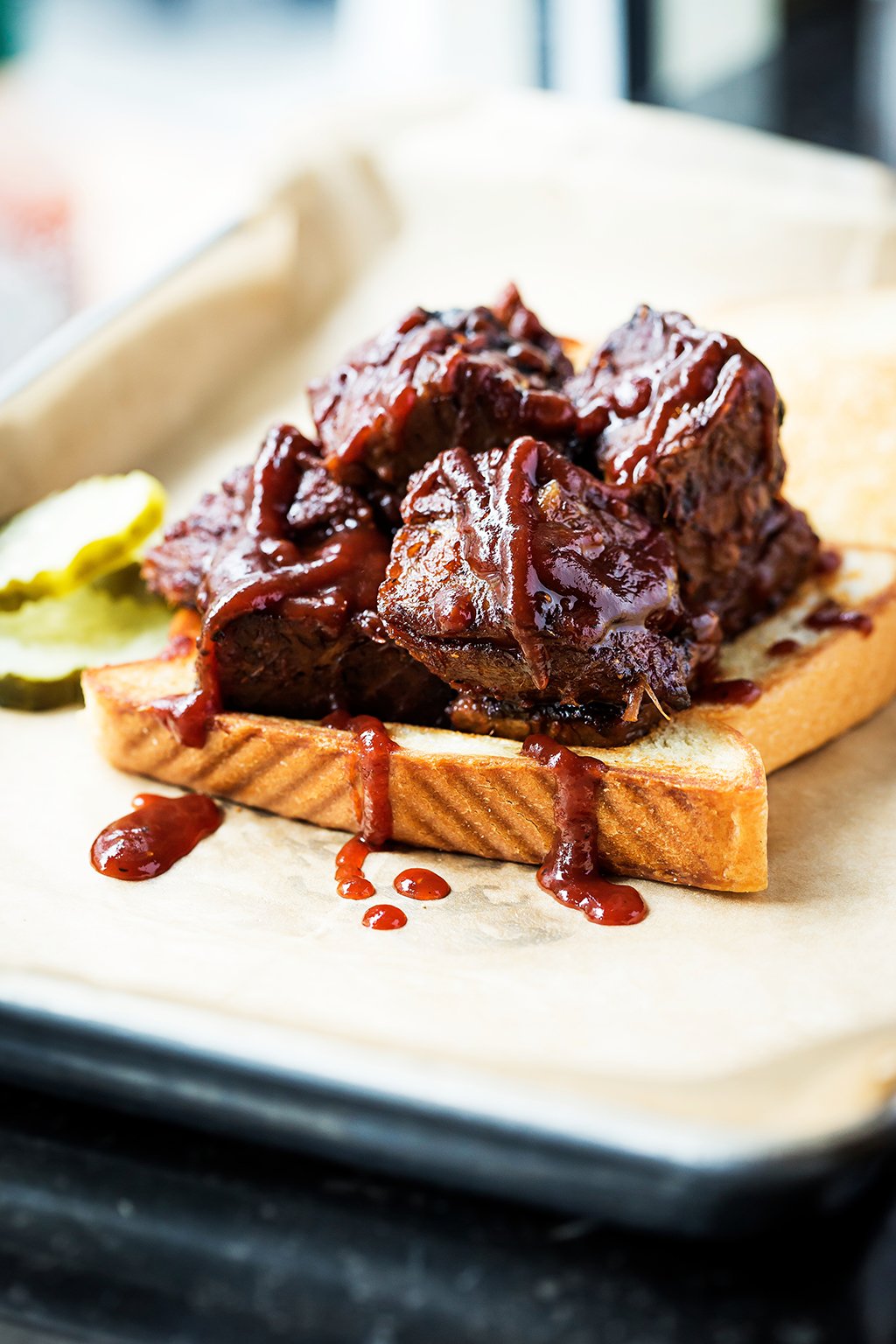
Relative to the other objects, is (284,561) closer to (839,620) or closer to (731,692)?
(731,692)

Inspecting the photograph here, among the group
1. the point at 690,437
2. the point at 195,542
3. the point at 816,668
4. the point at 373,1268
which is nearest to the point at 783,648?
the point at 816,668

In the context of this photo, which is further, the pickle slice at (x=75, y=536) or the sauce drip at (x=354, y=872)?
the pickle slice at (x=75, y=536)

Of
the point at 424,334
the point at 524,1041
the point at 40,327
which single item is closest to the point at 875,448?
the point at 424,334

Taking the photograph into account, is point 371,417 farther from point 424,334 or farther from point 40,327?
point 40,327

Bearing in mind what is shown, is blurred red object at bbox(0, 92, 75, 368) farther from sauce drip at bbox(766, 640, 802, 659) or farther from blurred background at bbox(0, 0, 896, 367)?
sauce drip at bbox(766, 640, 802, 659)

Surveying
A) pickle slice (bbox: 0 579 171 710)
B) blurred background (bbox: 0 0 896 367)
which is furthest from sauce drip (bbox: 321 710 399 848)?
blurred background (bbox: 0 0 896 367)

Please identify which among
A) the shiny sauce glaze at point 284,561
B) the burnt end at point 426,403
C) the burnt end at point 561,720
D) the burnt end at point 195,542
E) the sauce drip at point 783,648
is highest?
the burnt end at point 426,403

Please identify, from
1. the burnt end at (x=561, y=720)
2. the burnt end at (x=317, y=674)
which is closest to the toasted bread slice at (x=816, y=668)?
the burnt end at (x=561, y=720)

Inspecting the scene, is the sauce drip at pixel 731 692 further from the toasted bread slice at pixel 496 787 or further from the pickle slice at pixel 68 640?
the pickle slice at pixel 68 640
